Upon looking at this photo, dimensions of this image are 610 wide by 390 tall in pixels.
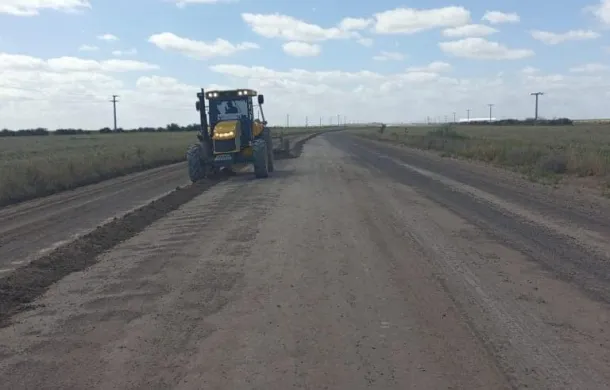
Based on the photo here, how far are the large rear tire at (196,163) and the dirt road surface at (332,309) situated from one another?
1027 centimetres

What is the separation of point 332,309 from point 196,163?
17.2 m

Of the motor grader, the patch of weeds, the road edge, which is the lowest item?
the road edge

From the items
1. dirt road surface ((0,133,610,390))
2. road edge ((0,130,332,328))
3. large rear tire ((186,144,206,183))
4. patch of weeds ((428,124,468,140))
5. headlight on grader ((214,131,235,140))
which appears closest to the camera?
dirt road surface ((0,133,610,390))

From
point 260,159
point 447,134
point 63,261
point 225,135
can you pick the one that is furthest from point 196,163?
point 447,134

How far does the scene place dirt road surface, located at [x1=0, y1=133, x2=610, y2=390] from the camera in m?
5.41

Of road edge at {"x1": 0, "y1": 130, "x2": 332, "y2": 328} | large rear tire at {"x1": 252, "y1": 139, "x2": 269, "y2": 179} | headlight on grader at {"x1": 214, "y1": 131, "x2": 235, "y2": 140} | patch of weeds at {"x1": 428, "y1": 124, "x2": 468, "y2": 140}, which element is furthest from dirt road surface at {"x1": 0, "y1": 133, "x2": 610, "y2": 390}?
patch of weeds at {"x1": 428, "y1": 124, "x2": 468, "y2": 140}

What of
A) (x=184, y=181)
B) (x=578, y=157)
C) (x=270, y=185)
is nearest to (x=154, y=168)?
(x=184, y=181)

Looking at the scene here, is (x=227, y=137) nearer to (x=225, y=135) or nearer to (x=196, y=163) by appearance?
(x=225, y=135)

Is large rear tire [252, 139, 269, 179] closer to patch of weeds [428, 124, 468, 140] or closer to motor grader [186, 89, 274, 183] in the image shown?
motor grader [186, 89, 274, 183]

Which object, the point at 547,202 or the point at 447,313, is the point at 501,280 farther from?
→ the point at 547,202

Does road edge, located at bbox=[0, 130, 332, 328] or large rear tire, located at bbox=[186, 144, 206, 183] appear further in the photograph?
large rear tire, located at bbox=[186, 144, 206, 183]

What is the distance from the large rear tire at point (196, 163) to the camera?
23.7 meters

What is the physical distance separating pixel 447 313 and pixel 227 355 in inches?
95.5

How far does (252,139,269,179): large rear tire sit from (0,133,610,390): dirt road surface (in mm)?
9997
